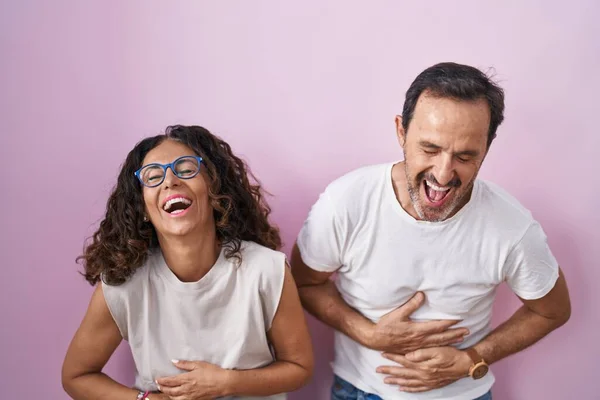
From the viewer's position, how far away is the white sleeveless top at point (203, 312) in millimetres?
1718

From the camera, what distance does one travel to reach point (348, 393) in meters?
1.95

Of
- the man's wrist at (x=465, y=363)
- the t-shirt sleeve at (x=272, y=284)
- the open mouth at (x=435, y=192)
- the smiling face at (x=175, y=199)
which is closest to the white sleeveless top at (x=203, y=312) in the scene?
the t-shirt sleeve at (x=272, y=284)

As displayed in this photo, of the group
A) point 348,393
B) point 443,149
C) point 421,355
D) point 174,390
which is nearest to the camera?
point 443,149

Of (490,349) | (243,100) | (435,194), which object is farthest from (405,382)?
(243,100)

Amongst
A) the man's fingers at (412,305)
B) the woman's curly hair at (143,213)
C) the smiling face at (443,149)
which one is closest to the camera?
the smiling face at (443,149)

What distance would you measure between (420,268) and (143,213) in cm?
68

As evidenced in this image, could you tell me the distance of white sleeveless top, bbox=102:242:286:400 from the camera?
1.72 metres

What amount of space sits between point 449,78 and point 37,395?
1.40 m

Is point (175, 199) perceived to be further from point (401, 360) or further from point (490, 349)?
point (490, 349)

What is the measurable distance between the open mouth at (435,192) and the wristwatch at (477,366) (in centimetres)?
43

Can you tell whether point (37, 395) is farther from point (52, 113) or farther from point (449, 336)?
point (449, 336)

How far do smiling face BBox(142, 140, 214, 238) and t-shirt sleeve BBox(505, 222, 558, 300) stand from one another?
Answer: 756mm

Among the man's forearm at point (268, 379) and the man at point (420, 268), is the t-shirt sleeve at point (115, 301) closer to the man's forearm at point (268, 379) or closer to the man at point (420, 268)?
the man's forearm at point (268, 379)

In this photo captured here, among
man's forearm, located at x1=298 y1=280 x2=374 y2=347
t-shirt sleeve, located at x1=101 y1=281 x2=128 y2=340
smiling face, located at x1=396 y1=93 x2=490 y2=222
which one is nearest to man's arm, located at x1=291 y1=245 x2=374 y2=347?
man's forearm, located at x1=298 y1=280 x2=374 y2=347
